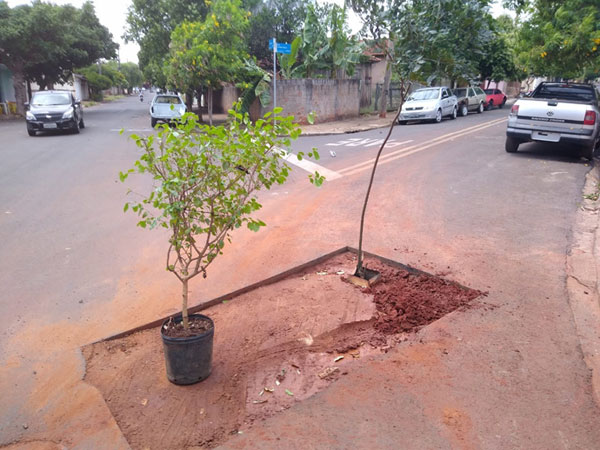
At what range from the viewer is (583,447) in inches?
111

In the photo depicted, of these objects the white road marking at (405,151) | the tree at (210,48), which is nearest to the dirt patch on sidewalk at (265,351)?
the white road marking at (405,151)

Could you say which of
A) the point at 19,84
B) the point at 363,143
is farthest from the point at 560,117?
the point at 19,84

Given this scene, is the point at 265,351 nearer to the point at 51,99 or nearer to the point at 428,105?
the point at 51,99

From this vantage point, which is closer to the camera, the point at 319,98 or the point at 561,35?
the point at 561,35

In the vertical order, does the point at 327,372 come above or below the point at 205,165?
below

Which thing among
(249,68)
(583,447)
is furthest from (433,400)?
(249,68)

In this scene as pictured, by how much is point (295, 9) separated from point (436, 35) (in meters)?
24.4

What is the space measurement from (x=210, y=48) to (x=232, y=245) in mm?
14249

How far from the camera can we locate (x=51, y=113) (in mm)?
17594

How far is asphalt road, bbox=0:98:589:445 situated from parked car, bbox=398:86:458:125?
9767 millimetres

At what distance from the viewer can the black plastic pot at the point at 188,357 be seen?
3.40 meters

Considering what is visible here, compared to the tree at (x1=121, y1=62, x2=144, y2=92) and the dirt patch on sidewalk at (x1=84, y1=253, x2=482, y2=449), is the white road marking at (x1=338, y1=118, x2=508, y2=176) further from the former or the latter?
the tree at (x1=121, y1=62, x2=144, y2=92)

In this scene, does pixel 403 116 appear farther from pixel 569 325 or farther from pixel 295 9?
pixel 569 325

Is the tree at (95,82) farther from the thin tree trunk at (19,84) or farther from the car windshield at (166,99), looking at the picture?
the car windshield at (166,99)
